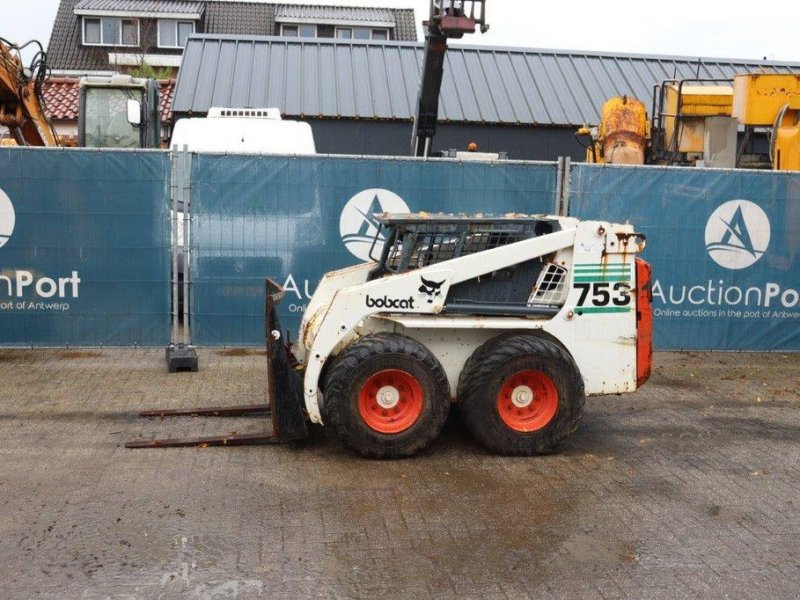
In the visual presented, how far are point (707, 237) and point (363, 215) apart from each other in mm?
4092

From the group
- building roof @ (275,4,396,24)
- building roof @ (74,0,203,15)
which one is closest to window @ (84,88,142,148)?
building roof @ (74,0,203,15)

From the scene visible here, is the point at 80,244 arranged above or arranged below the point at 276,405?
above

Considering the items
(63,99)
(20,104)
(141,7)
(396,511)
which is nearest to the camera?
(396,511)

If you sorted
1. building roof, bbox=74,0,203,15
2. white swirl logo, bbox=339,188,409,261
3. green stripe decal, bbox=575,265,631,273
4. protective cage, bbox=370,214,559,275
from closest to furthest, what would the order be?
green stripe decal, bbox=575,265,631,273 < protective cage, bbox=370,214,559,275 < white swirl logo, bbox=339,188,409,261 < building roof, bbox=74,0,203,15

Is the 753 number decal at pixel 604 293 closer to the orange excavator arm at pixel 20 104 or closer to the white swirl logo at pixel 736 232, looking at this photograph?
the white swirl logo at pixel 736 232

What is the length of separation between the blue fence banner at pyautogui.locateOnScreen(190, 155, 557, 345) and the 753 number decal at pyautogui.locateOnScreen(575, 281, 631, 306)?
392 cm

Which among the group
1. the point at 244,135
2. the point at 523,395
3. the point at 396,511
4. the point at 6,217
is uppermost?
the point at 244,135

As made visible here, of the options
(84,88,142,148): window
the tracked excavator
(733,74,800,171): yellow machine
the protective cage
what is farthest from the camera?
(84,88,142,148): window

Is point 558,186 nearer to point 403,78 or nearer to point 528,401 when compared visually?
point 528,401

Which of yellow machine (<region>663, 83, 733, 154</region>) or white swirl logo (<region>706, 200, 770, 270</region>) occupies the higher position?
yellow machine (<region>663, 83, 733, 154</region>)

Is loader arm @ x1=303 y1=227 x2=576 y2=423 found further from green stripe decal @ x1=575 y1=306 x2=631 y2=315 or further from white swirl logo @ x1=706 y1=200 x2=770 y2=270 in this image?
white swirl logo @ x1=706 y1=200 x2=770 y2=270

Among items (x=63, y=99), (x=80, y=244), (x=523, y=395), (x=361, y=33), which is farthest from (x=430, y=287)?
(x=361, y=33)

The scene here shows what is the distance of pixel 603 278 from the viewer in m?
7.71

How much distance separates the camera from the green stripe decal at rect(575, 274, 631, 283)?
7684 millimetres
